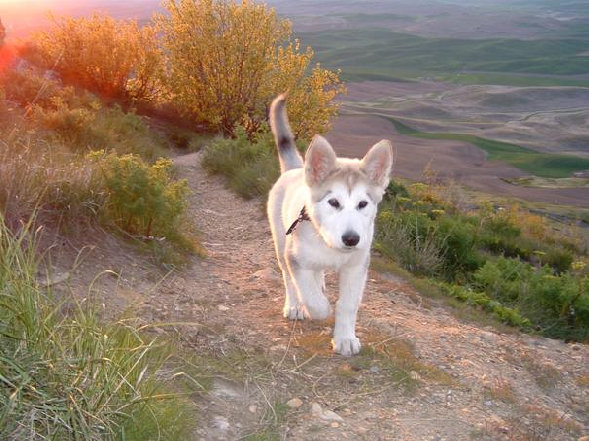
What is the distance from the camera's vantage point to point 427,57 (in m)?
152

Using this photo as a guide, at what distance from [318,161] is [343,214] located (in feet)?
1.89

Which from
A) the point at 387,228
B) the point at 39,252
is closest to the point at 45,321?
the point at 39,252

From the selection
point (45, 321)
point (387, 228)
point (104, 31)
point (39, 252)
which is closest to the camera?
point (45, 321)

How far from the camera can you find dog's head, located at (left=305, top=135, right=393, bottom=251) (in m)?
4.40

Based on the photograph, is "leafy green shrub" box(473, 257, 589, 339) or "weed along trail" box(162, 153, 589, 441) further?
"leafy green shrub" box(473, 257, 589, 339)

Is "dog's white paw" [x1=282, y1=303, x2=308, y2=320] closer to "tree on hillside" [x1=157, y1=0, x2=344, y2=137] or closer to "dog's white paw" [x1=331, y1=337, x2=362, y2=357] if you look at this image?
"dog's white paw" [x1=331, y1=337, x2=362, y2=357]

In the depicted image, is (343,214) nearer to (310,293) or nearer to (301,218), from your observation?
(301,218)

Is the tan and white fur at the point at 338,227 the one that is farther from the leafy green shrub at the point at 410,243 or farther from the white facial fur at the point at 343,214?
the leafy green shrub at the point at 410,243

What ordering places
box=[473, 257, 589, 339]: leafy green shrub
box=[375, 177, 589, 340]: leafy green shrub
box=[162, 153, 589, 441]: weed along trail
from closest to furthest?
box=[162, 153, 589, 441]: weed along trail
box=[375, 177, 589, 340]: leafy green shrub
box=[473, 257, 589, 339]: leafy green shrub

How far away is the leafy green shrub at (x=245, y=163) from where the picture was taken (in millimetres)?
10797

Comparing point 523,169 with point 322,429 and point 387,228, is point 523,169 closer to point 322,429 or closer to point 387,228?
point 387,228

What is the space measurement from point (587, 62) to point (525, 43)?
25280mm

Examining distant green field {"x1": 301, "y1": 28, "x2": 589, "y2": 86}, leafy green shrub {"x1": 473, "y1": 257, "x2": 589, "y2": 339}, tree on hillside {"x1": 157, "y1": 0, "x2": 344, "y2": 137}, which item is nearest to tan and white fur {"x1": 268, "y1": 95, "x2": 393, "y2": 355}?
leafy green shrub {"x1": 473, "y1": 257, "x2": 589, "y2": 339}

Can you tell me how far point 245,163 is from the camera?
11.9m
